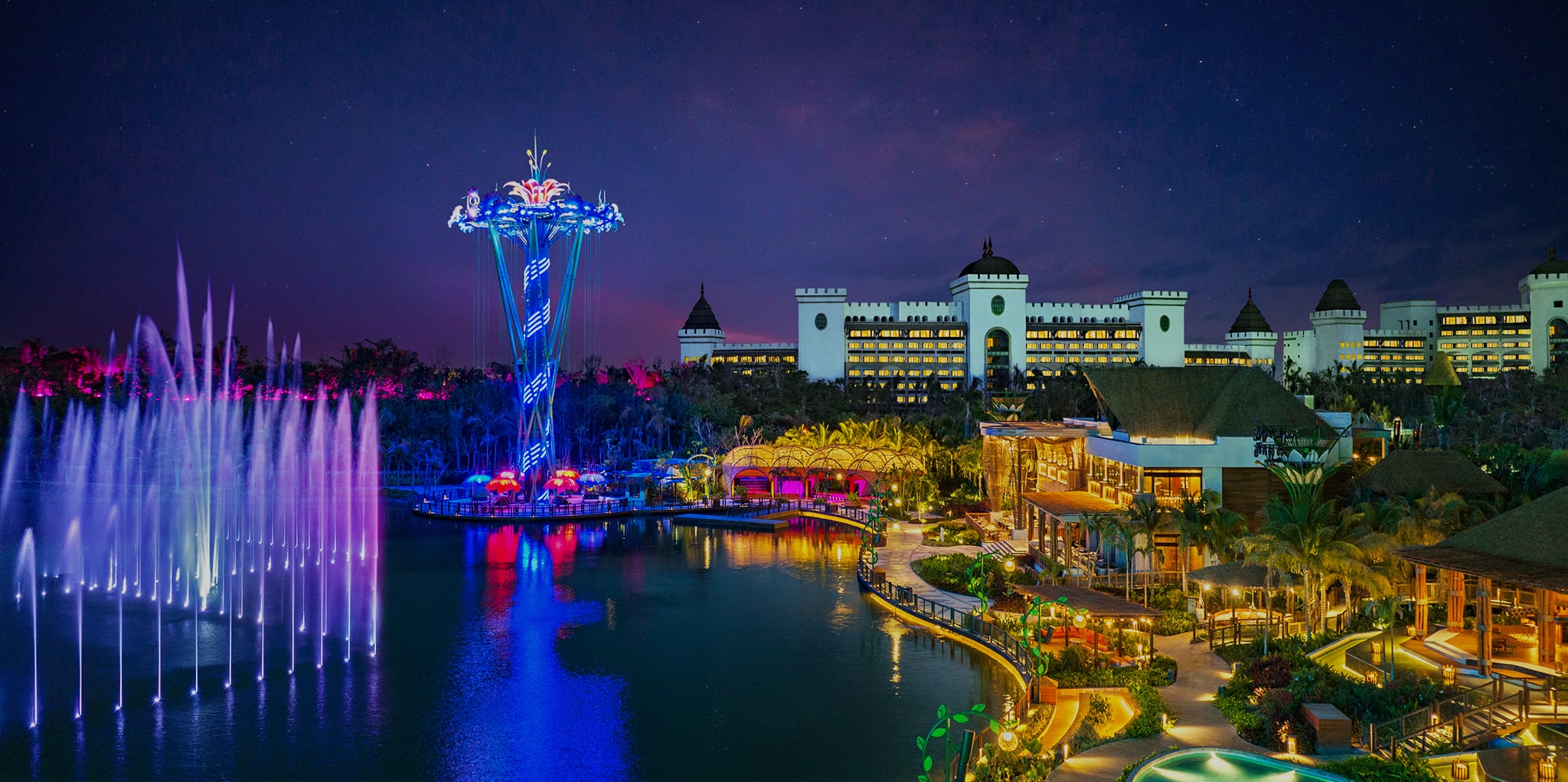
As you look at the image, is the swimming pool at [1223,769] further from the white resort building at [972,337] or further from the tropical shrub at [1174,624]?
the white resort building at [972,337]

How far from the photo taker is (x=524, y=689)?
26.2 m

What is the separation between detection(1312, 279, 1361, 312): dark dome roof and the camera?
14450 cm

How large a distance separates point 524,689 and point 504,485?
1491 inches

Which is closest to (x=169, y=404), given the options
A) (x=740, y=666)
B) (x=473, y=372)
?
(x=473, y=372)

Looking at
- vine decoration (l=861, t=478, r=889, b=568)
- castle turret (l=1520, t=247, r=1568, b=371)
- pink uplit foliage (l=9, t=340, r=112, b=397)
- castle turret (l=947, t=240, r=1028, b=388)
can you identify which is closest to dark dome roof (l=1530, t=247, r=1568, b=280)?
castle turret (l=1520, t=247, r=1568, b=371)

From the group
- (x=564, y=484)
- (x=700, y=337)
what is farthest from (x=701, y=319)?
(x=564, y=484)

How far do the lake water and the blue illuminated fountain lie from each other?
0.32m

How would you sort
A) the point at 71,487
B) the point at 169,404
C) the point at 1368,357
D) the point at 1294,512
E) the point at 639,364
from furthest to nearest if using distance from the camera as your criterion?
1. the point at 1368,357
2. the point at 639,364
3. the point at 169,404
4. the point at 71,487
5. the point at 1294,512

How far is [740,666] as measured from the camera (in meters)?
28.8

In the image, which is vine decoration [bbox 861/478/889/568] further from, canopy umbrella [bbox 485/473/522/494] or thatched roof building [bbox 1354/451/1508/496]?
canopy umbrella [bbox 485/473/522/494]

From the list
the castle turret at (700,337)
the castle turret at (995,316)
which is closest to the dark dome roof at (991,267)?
the castle turret at (995,316)

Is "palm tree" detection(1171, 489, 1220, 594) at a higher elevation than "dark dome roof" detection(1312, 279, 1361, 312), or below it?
below

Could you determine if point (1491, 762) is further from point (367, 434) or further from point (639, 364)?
point (639, 364)

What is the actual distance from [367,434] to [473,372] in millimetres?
33169
